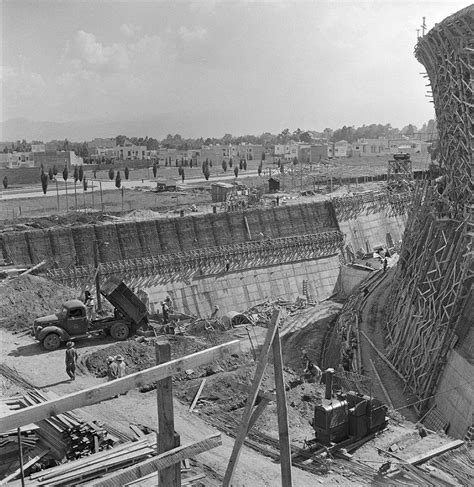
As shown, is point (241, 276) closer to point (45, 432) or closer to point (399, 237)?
point (399, 237)

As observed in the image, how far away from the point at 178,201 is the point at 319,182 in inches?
757

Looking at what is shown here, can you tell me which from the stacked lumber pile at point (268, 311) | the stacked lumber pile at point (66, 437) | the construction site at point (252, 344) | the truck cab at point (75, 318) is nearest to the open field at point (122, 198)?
the construction site at point (252, 344)

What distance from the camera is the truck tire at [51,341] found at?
17984 mm

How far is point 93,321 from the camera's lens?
1939 cm

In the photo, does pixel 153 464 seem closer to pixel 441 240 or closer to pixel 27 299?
pixel 441 240

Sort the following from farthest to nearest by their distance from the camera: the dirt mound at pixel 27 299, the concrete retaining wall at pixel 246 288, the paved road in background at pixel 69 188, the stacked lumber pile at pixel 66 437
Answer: the paved road in background at pixel 69 188
the concrete retaining wall at pixel 246 288
the dirt mound at pixel 27 299
the stacked lumber pile at pixel 66 437

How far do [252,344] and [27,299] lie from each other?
393 inches

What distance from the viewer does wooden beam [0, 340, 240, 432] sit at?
5832mm

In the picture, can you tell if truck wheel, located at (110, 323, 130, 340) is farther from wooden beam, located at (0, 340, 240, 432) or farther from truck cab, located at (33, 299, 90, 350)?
wooden beam, located at (0, 340, 240, 432)

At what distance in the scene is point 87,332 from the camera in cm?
1875

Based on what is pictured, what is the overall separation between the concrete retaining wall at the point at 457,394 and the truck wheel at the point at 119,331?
32.5 ft

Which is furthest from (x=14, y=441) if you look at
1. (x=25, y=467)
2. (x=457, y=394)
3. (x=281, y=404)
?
(x=457, y=394)

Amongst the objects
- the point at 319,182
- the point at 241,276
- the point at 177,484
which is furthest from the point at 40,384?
the point at 319,182

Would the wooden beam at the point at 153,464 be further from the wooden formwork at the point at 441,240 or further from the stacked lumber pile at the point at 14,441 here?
the wooden formwork at the point at 441,240
